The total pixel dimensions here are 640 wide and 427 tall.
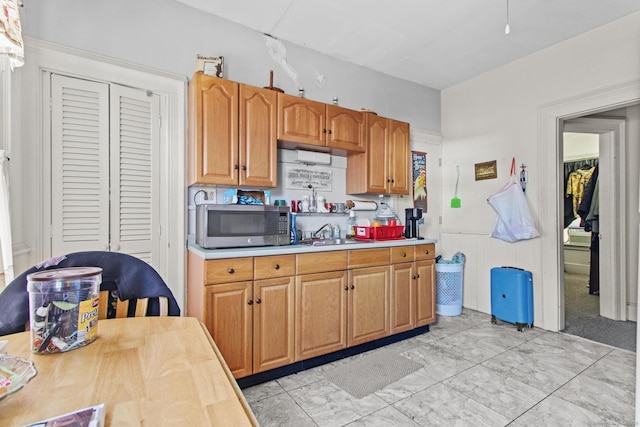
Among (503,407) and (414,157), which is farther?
(414,157)

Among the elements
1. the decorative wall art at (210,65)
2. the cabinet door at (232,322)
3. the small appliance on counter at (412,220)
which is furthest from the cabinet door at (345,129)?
the cabinet door at (232,322)

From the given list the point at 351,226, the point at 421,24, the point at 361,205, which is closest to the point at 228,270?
the point at 351,226

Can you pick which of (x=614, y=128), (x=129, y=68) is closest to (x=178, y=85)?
(x=129, y=68)

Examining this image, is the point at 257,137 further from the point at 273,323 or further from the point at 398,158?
the point at 398,158

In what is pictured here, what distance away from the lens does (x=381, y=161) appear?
317 cm

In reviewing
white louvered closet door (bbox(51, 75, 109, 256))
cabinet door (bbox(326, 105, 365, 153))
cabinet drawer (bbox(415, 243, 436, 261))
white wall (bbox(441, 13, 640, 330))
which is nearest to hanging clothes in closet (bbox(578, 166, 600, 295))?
white wall (bbox(441, 13, 640, 330))

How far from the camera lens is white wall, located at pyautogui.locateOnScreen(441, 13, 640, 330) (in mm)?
2752

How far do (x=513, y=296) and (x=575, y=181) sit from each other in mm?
4035

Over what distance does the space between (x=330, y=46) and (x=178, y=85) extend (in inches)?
59.1

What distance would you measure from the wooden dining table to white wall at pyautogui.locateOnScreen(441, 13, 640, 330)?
341 cm

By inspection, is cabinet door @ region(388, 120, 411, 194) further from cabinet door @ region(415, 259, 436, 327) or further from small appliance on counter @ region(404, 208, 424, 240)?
cabinet door @ region(415, 259, 436, 327)

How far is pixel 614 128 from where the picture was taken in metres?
3.42

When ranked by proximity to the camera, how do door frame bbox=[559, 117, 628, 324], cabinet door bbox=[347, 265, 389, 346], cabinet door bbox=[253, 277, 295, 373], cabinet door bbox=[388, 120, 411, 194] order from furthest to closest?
door frame bbox=[559, 117, 628, 324] → cabinet door bbox=[388, 120, 411, 194] → cabinet door bbox=[347, 265, 389, 346] → cabinet door bbox=[253, 277, 295, 373]

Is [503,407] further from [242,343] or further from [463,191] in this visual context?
[463,191]
